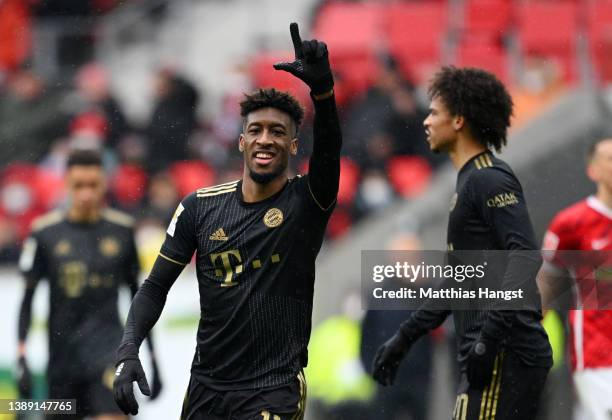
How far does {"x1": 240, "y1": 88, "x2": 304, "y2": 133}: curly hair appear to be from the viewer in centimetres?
432

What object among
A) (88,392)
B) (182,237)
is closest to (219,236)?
(182,237)

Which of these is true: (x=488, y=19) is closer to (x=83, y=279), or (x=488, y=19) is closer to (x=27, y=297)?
(x=83, y=279)

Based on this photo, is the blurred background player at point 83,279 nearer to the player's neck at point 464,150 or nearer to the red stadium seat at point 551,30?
the player's neck at point 464,150

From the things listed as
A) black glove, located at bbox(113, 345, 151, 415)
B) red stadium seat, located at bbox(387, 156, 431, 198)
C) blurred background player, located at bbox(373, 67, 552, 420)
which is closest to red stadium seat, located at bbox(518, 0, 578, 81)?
red stadium seat, located at bbox(387, 156, 431, 198)

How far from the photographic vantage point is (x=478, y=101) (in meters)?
4.80

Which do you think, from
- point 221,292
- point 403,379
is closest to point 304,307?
point 221,292

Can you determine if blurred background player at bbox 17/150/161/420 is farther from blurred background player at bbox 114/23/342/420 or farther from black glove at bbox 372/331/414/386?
blurred background player at bbox 114/23/342/420

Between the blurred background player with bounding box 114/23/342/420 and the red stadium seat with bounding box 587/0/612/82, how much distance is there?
5364mm

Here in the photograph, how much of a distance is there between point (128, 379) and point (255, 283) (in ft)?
1.91

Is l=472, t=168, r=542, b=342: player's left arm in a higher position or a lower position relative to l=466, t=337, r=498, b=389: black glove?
higher

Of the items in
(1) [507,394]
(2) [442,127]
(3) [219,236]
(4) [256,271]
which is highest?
(2) [442,127]

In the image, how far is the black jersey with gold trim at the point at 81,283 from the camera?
6.55 meters

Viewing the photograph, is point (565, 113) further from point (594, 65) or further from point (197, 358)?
point (197, 358)

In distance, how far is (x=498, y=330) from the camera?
4262 mm
